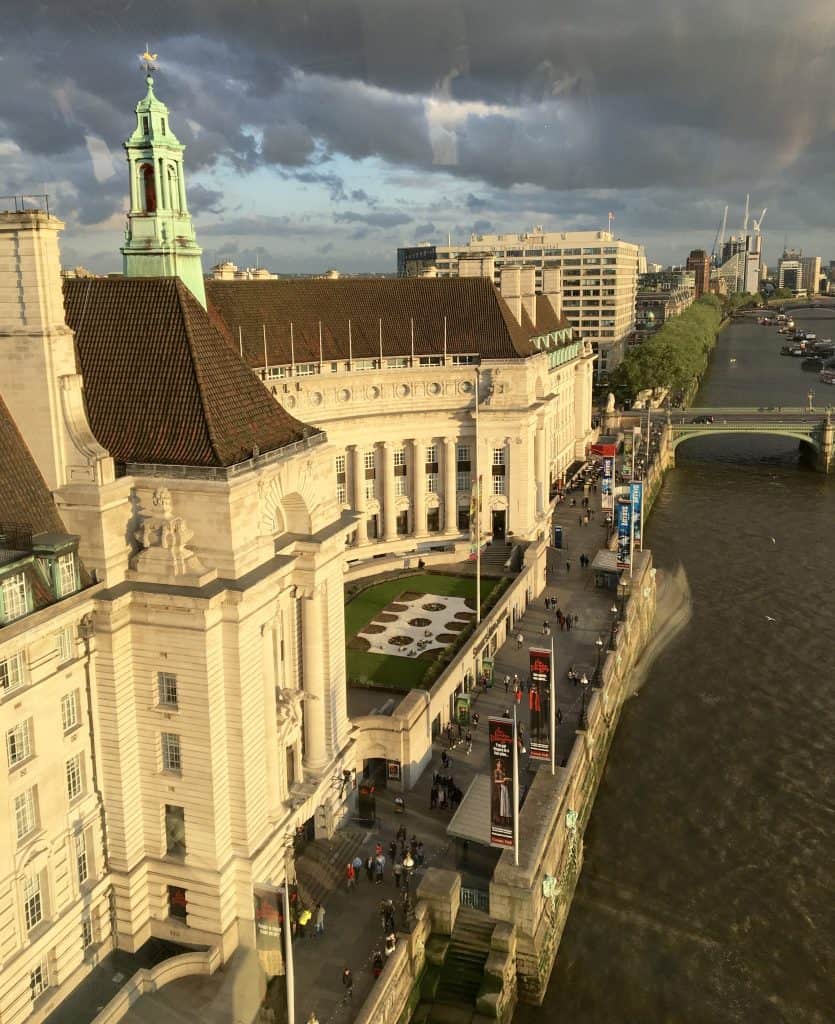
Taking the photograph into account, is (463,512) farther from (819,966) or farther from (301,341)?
(819,966)

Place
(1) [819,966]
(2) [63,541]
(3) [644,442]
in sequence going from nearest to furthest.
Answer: (2) [63,541] < (1) [819,966] < (3) [644,442]

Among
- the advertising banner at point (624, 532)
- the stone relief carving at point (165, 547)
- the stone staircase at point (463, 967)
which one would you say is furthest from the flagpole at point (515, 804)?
the advertising banner at point (624, 532)

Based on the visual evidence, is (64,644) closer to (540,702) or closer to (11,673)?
(11,673)

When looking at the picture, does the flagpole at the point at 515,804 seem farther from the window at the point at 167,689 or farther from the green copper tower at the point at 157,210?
the green copper tower at the point at 157,210

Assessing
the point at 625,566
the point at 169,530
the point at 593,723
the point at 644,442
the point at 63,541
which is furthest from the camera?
the point at 644,442

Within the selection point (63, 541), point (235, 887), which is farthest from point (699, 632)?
point (63, 541)

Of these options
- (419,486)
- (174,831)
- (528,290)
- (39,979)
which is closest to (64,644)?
(174,831)
